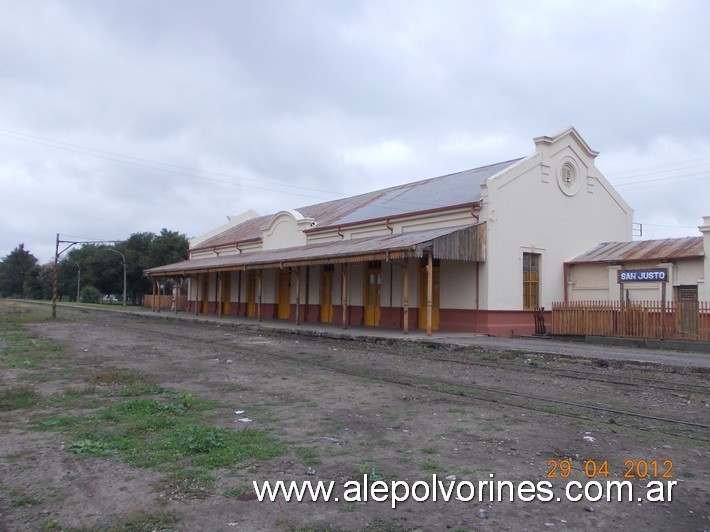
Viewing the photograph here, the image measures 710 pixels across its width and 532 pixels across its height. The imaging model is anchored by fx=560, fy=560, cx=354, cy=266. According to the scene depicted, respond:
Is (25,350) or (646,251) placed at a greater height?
(646,251)

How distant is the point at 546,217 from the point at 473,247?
4664mm

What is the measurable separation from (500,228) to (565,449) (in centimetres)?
1576

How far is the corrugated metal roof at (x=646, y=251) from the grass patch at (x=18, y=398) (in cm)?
1936

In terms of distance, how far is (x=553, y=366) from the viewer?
13.1 m

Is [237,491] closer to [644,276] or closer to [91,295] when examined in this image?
[644,276]

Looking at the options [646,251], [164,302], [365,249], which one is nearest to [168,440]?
[365,249]

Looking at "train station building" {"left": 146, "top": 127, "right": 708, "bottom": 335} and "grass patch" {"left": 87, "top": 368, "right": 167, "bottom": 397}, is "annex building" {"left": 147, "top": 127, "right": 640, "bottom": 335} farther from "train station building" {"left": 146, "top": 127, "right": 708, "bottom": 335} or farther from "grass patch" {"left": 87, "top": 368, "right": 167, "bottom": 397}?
"grass patch" {"left": 87, "top": 368, "right": 167, "bottom": 397}

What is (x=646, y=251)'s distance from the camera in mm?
20953

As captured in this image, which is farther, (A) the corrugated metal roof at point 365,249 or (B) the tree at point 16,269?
(B) the tree at point 16,269

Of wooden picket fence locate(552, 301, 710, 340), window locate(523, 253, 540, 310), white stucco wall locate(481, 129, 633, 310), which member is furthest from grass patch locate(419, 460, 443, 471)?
window locate(523, 253, 540, 310)

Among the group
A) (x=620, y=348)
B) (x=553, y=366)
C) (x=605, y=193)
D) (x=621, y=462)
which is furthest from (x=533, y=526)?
(x=605, y=193)

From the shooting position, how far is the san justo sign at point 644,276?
18875 mm

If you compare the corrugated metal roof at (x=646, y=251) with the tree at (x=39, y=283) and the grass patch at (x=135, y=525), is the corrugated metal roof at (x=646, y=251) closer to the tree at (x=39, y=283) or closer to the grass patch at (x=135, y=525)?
the grass patch at (x=135, y=525)

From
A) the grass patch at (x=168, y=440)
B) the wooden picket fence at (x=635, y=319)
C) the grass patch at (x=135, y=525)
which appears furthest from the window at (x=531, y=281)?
the grass patch at (x=135, y=525)
